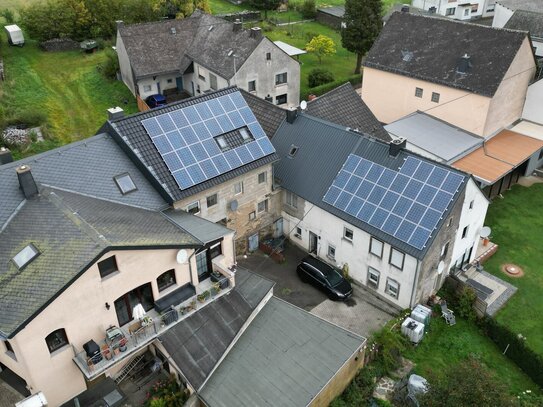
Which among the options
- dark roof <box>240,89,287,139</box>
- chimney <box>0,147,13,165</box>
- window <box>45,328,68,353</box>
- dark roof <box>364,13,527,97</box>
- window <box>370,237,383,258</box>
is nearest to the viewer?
window <box>45,328,68,353</box>

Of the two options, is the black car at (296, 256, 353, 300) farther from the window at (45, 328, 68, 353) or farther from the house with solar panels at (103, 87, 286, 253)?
the window at (45, 328, 68, 353)

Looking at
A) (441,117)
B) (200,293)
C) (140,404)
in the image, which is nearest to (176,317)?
(200,293)

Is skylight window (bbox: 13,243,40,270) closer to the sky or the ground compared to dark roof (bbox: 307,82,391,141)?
closer to the sky

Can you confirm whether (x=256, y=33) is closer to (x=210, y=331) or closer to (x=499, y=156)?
(x=499, y=156)

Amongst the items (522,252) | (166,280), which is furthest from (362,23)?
(166,280)

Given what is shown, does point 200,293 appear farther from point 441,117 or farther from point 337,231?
point 441,117

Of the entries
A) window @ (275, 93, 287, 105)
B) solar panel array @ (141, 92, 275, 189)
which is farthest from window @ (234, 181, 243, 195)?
window @ (275, 93, 287, 105)

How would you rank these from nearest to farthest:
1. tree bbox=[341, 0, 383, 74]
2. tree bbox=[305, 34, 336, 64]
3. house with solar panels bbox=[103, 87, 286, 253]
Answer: house with solar panels bbox=[103, 87, 286, 253] < tree bbox=[341, 0, 383, 74] < tree bbox=[305, 34, 336, 64]

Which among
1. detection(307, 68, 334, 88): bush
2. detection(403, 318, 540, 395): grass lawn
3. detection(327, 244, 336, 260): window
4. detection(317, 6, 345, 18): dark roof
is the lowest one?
detection(403, 318, 540, 395): grass lawn

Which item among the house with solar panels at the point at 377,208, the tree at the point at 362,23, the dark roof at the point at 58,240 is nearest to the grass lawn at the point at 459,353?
the house with solar panels at the point at 377,208

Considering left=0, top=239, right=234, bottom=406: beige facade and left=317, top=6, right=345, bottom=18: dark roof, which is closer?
left=0, top=239, right=234, bottom=406: beige facade
